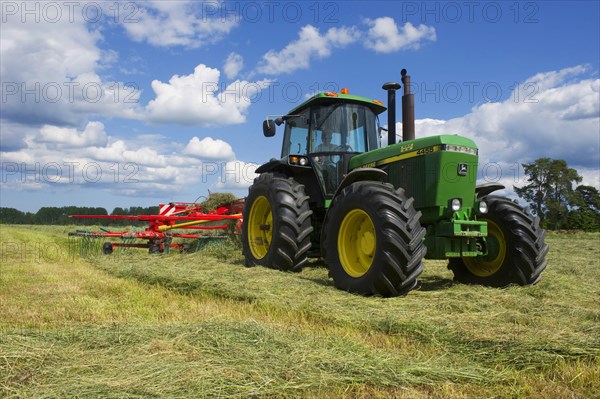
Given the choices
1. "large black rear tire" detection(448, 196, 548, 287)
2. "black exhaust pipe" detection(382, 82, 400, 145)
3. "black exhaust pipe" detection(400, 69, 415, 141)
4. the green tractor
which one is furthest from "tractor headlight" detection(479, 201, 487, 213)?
"black exhaust pipe" detection(382, 82, 400, 145)

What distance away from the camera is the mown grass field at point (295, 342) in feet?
8.14

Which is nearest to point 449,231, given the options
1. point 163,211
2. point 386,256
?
point 386,256

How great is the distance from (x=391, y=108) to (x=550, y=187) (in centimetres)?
3915

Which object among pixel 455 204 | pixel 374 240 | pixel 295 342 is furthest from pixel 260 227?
pixel 295 342

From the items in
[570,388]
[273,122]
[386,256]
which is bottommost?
[570,388]

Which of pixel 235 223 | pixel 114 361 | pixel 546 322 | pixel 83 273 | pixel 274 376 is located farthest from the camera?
pixel 235 223

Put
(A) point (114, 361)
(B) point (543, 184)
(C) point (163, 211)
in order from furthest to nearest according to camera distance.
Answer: (B) point (543, 184) < (C) point (163, 211) < (A) point (114, 361)

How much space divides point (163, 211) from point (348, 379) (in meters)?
9.97

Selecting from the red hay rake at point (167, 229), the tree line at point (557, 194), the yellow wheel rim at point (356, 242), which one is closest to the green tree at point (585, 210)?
the tree line at point (557, 194)

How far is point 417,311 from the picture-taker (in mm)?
4227

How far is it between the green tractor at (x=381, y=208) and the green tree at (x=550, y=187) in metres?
34.7

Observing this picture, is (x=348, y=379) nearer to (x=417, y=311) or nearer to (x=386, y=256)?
(x=417, y=311)

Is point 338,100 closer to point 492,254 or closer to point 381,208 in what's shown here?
point 381,208

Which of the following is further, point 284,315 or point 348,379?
point 284,315
